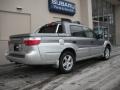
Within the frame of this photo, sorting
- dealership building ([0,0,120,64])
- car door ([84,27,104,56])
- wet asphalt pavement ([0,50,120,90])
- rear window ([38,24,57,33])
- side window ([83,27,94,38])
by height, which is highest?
dealership building ([0,0,120,64])

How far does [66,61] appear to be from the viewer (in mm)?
8336

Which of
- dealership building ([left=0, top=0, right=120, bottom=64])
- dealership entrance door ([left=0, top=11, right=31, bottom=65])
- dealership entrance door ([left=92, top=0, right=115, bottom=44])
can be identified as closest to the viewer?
dealership entrance door ([left=0, top=11, right=31, bottom=65])

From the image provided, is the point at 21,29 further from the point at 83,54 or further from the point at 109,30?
the point at 109,30

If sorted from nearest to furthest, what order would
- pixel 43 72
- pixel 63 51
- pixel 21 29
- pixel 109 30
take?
1. pixel 63 51
2. pixel 43 72
3. pixel 21 29
4. pixel 109 30

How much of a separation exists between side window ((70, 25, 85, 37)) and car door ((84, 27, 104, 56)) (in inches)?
14.3

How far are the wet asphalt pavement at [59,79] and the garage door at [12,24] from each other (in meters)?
2.25

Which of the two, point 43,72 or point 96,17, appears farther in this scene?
point 96,17

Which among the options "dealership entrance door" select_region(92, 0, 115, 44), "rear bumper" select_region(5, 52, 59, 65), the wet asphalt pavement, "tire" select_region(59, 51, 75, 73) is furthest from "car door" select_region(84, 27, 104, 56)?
"dealership entrance door" select_region(92, 0, 115, 44)

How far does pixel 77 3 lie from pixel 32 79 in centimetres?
1104

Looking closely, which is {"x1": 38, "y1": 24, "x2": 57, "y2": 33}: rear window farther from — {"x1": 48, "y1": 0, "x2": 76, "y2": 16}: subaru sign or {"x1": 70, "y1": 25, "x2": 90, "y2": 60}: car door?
{"x1": 48, "y1": 0, "x2": 76, "y2": 16}: subaru sign

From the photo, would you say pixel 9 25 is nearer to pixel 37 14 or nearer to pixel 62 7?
pixel 37 14

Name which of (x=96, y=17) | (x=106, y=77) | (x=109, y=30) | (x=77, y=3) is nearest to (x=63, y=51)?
(x=106, y=77)

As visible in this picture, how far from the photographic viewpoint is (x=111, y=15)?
83.6ft

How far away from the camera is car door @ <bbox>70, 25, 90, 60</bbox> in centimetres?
881
